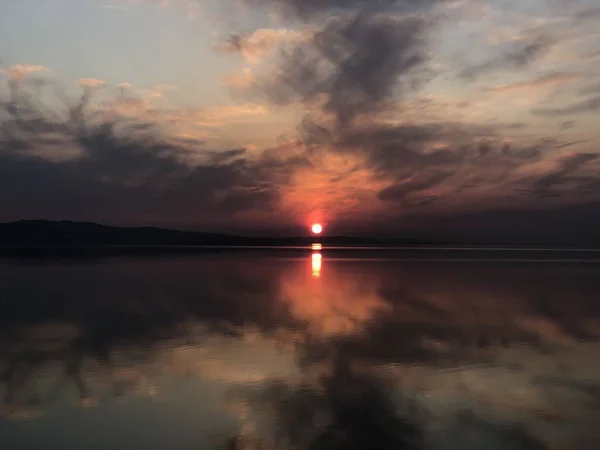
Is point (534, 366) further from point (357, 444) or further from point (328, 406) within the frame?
point (357, 444)

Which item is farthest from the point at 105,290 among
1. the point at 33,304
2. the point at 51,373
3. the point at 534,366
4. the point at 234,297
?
the point at 534,366

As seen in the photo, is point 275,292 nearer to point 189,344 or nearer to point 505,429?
point 189,344

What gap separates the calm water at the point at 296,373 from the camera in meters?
7.82

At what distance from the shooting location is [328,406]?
8.84 metres

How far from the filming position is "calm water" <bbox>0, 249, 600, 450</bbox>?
25.7ft

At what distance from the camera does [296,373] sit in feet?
35.2

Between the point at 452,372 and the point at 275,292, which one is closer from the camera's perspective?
the point at 452,372

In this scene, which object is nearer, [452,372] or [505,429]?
[505,429]

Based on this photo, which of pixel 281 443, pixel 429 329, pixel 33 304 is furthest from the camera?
pixel 33 304

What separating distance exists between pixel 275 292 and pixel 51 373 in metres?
13.6

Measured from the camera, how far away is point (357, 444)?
7.38 m

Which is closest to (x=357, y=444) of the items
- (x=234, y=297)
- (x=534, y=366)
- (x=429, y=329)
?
(x=534, y=366)

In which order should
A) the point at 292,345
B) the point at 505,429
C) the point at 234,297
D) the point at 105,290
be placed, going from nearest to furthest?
1. the point at 505,429
2. the point at 292,345
3. the point at 234,297
4. the point at 105,290

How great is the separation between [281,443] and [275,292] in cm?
1653
